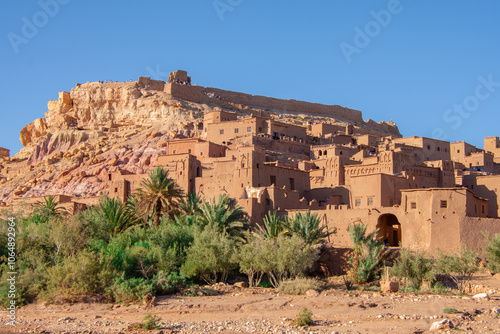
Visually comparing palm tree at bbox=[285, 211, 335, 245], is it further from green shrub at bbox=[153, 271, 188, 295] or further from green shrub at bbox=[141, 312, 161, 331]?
green shrub at bbox=[141, 312, 161, 331]

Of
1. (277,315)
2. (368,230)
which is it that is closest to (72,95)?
(368,230)

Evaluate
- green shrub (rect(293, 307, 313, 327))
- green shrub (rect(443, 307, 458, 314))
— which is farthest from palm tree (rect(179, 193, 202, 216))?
green shrub (rect(443, 307, 458, 314))

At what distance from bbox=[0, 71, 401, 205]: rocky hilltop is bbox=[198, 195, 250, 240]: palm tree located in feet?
64.0

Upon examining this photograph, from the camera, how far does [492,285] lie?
2734 cm

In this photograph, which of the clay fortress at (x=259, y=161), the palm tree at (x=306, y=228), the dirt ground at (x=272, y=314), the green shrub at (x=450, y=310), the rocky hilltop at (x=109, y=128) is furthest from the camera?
the rocky hilltop at (x=109, y=128)

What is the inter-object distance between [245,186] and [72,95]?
39116mm

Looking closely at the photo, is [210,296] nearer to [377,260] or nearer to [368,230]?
[377,260]

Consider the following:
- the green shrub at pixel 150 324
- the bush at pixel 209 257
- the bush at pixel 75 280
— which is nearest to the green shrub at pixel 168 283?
the bush at pixel 209 257

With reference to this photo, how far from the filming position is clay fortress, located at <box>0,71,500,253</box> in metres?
32.8

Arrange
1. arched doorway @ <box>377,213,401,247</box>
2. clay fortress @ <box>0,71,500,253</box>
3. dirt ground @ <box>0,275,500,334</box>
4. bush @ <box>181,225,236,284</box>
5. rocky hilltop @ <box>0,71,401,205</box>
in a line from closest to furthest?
dirt ground @ <box>0,275,500,334</box>
bush @ <box>181,225,236,284</box>
clay fortress @ <box>0,71,500,253</box>
arched doorway @ <box>377,213,401,247</box>
rocky hilltop @ <box>0,71,401,205</box>

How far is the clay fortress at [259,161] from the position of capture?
3275 centimetres

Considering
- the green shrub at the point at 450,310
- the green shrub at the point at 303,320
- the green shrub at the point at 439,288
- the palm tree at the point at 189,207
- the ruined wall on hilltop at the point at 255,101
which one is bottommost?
the green shrub at the point at 303,320

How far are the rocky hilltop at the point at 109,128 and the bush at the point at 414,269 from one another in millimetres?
27531

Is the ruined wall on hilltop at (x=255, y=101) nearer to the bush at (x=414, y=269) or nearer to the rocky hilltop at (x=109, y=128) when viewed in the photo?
the rocky hilltop at (x=109, y=128)
